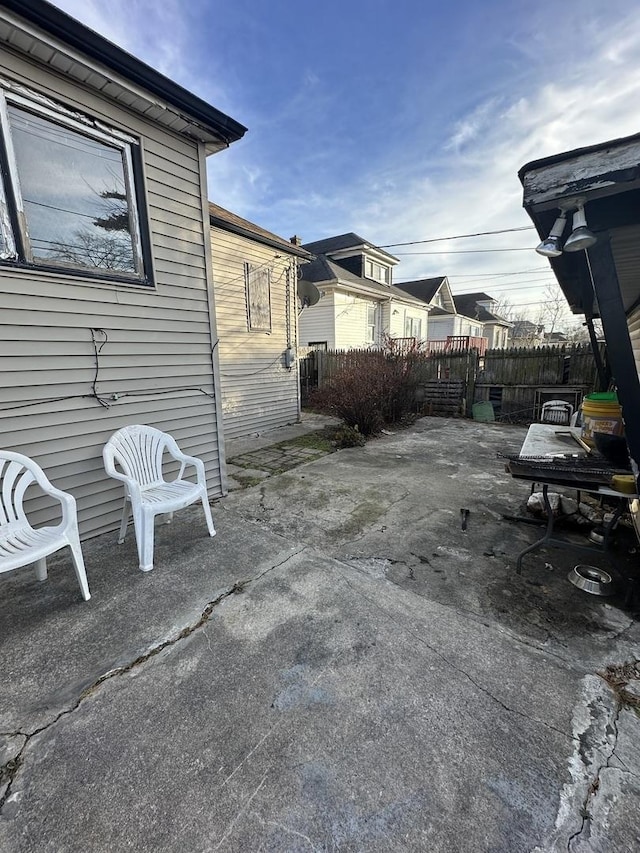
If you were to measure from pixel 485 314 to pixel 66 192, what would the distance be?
99.5 ft

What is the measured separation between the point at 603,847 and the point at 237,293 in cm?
684

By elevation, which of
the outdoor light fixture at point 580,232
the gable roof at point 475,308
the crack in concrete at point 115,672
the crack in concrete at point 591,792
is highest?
the gable roof at point 475,308

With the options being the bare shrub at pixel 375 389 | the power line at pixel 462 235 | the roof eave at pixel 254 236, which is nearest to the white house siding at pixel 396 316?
the power line at pixel 462 235

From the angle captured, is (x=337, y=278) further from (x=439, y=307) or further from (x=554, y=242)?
(x=554, y=242)

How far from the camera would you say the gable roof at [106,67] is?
2150mm

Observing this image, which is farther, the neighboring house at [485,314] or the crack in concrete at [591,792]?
the neighboring house at [485,314]

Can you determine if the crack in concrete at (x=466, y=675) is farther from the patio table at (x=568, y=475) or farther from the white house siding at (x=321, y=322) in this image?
the white house siding at (x=321, y=322)

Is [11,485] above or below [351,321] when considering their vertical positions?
below

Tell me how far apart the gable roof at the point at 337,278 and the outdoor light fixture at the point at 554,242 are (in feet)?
35.9

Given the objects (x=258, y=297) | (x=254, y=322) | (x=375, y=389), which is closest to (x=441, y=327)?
(x=375, y=389)

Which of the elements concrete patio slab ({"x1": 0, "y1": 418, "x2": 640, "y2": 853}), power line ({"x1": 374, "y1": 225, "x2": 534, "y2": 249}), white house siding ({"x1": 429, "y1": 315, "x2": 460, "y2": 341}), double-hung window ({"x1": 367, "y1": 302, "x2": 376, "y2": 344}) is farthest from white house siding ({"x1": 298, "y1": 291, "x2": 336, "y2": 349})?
concrete patio slab ({"x1": 0, "y1": 418, "x2": 640, "y2": 853})

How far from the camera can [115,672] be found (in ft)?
5.55

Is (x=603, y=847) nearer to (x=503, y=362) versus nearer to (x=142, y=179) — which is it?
(x=142, y=179)

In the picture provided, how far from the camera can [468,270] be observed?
89.2ft
